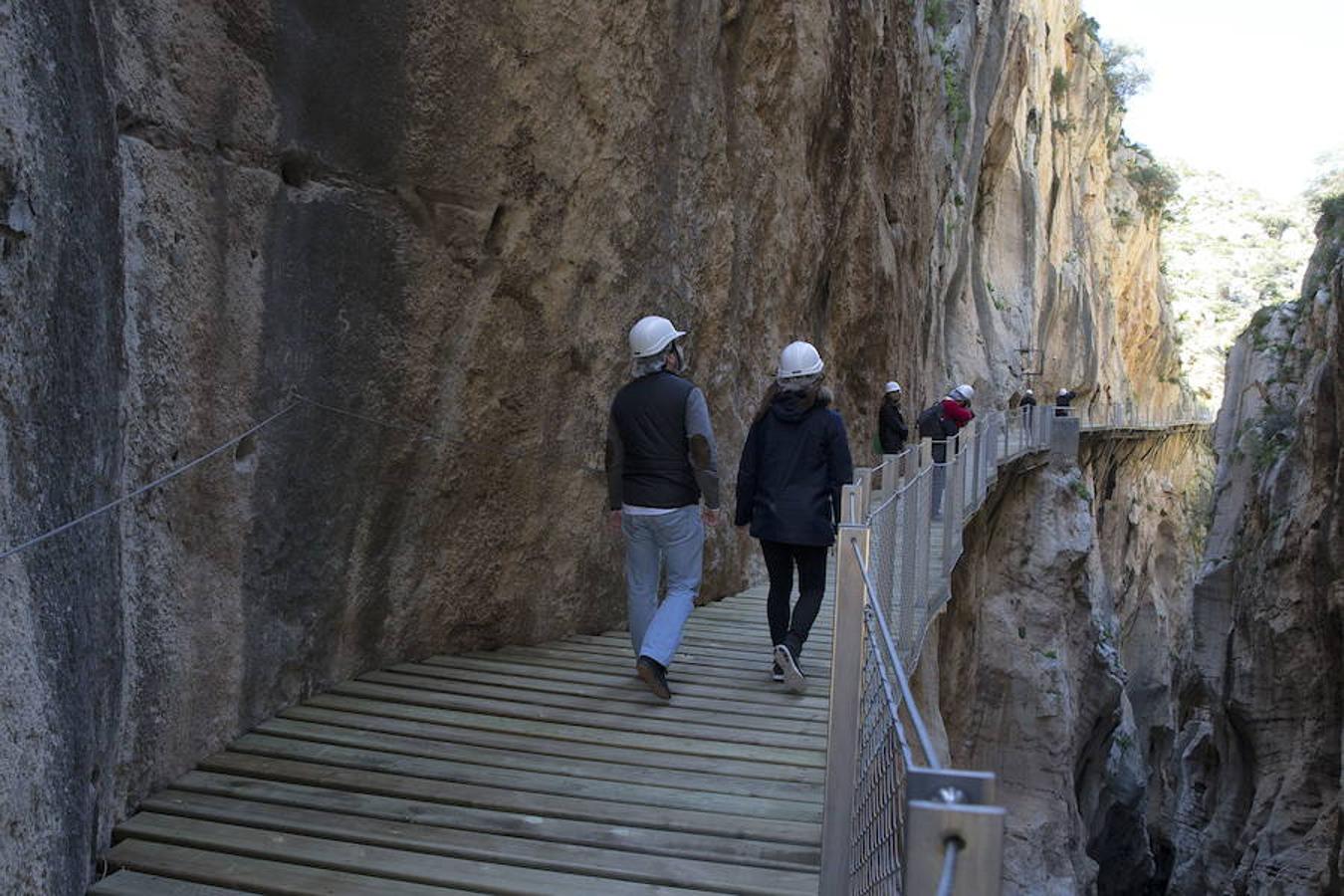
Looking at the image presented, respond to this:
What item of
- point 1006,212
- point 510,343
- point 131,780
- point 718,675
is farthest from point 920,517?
point 1006,212

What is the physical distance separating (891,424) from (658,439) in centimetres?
895

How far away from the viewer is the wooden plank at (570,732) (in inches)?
215

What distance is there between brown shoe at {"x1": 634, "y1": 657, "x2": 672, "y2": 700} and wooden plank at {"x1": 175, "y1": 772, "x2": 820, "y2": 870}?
1638 millimetres

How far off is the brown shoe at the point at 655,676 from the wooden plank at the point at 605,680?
0.20 meters

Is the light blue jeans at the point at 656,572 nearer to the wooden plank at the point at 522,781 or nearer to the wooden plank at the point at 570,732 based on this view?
the wooden plank at the point at 570,732

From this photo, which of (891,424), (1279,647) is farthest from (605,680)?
(1279,647)

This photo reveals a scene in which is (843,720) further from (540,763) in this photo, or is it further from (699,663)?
(699,663)

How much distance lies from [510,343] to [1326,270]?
815 inches

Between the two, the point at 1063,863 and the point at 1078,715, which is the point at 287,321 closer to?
the point at 1063,863

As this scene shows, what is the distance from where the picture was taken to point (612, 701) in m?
6.38

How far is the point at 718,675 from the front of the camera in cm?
702

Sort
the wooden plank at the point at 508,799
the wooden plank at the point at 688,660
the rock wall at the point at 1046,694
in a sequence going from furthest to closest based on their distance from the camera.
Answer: the rock wall at the point at 1046,694
the wooden plank at the point at 688,660
the wooden plank at the point at 508,799

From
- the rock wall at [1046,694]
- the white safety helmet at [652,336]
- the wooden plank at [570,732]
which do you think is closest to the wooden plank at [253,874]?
the wooden plank at [570,732]

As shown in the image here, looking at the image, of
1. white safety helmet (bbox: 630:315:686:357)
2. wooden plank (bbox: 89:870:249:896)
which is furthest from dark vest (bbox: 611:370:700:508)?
wooden plank (bbox: 89:870:249:896)
